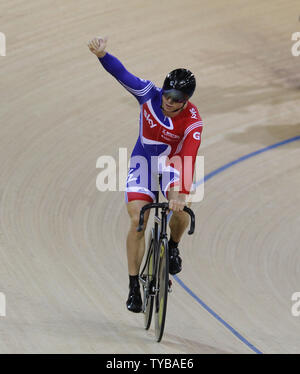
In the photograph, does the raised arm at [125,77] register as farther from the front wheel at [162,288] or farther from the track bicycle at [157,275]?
the front wheel at [162,288]

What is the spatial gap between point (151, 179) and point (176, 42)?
4.33 meters

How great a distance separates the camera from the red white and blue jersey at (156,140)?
3.78 m

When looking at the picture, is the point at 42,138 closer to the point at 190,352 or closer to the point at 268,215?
the point at 268,215

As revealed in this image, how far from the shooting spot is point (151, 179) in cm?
388

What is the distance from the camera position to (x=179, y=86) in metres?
3.63

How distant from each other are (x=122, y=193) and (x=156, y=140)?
1947mm

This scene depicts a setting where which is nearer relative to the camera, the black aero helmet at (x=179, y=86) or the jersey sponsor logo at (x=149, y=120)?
the black aero helmet at (x=179, y=86)
